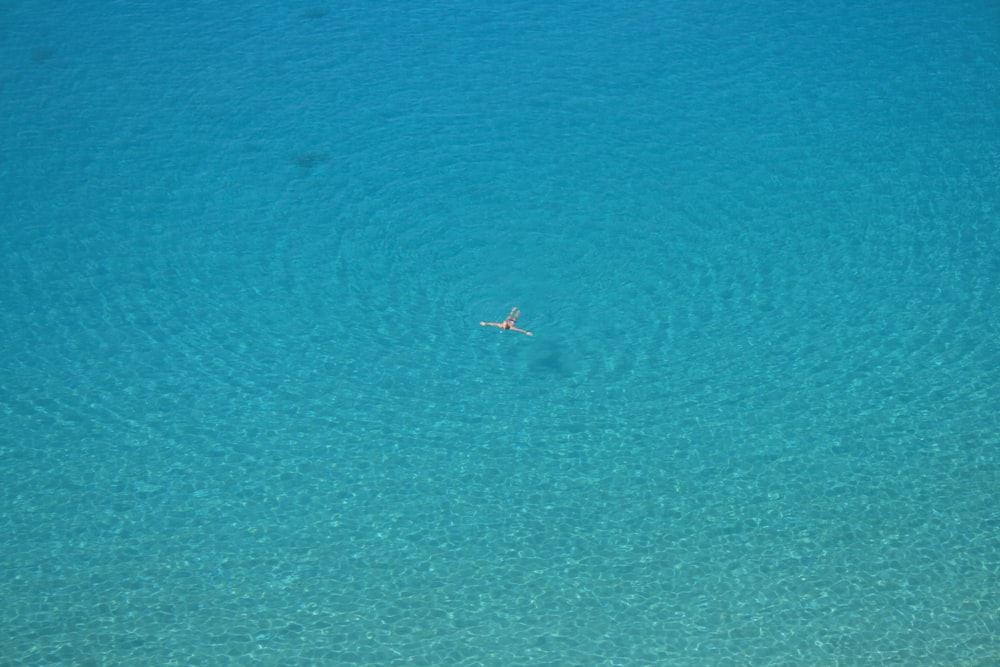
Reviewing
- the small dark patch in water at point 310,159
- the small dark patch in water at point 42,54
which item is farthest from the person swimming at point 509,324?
the small dark patch in water at point 42,54

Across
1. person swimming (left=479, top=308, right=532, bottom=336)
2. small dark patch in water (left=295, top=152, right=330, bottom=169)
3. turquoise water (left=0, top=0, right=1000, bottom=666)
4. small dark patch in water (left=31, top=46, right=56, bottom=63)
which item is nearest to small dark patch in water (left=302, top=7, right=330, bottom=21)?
turquoise water (left=0, top=0, right=1000, bottom=666)

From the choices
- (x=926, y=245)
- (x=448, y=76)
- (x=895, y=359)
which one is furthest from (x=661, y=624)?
(x=448, y=76)

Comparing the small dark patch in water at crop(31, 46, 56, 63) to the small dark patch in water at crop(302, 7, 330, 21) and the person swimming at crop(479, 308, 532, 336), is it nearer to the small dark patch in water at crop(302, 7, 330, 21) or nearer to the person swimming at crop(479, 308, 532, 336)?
the small dark patch in water at crop(302, 7, 330, 21)

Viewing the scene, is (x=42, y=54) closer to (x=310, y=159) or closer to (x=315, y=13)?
(x=315, y=13)

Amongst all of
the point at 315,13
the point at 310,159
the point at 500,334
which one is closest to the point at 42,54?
the point at 315,13

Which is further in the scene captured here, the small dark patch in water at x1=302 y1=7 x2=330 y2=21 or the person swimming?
the small dark patch in water at x1=302 y1=7 x2=330 y2=21

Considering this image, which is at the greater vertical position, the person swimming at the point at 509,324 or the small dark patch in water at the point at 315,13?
the small dark patch in water at the point at 315,13

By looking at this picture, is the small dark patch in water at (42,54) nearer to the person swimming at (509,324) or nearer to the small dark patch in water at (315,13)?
the small dark patch in water at (315,13)

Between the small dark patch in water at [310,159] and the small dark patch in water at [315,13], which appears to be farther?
the small dark patch in water at [315,13]
